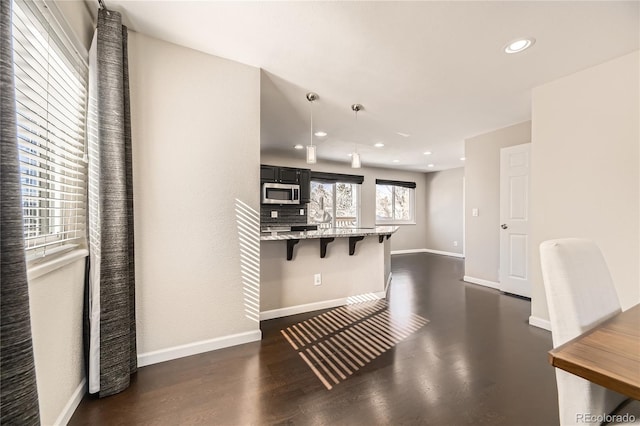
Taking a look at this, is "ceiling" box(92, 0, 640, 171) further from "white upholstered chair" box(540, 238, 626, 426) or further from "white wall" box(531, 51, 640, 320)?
"white upholstered chair" box(540, 238, 626, 426)

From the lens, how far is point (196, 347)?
7.02 feet

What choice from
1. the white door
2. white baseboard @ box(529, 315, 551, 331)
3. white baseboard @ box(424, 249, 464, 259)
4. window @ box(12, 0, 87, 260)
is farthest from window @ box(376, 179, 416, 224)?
window @ box(12, 0, 87, 260)

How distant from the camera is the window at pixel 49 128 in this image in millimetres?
1127

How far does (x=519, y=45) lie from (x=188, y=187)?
2757 mm

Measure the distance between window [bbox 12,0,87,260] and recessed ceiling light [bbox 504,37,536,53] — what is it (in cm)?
283

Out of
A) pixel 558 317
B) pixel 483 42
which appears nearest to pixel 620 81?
pixel 483 42

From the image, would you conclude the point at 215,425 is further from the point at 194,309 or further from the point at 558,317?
the point at 558,317

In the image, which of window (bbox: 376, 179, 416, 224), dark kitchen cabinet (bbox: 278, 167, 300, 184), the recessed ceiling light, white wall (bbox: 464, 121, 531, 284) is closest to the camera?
the recessed ceiling light

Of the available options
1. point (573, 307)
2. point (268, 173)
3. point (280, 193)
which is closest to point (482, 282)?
point (280, 193)

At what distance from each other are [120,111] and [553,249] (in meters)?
2.34

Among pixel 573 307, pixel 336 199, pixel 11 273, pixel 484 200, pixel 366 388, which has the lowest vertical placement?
pixel 366 388

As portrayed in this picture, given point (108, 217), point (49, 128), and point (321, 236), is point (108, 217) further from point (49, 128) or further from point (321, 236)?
point (321, 236)

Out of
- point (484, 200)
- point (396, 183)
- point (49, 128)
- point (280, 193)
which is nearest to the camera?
point (49, 128)

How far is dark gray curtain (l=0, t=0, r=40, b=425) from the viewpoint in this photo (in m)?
0.73
